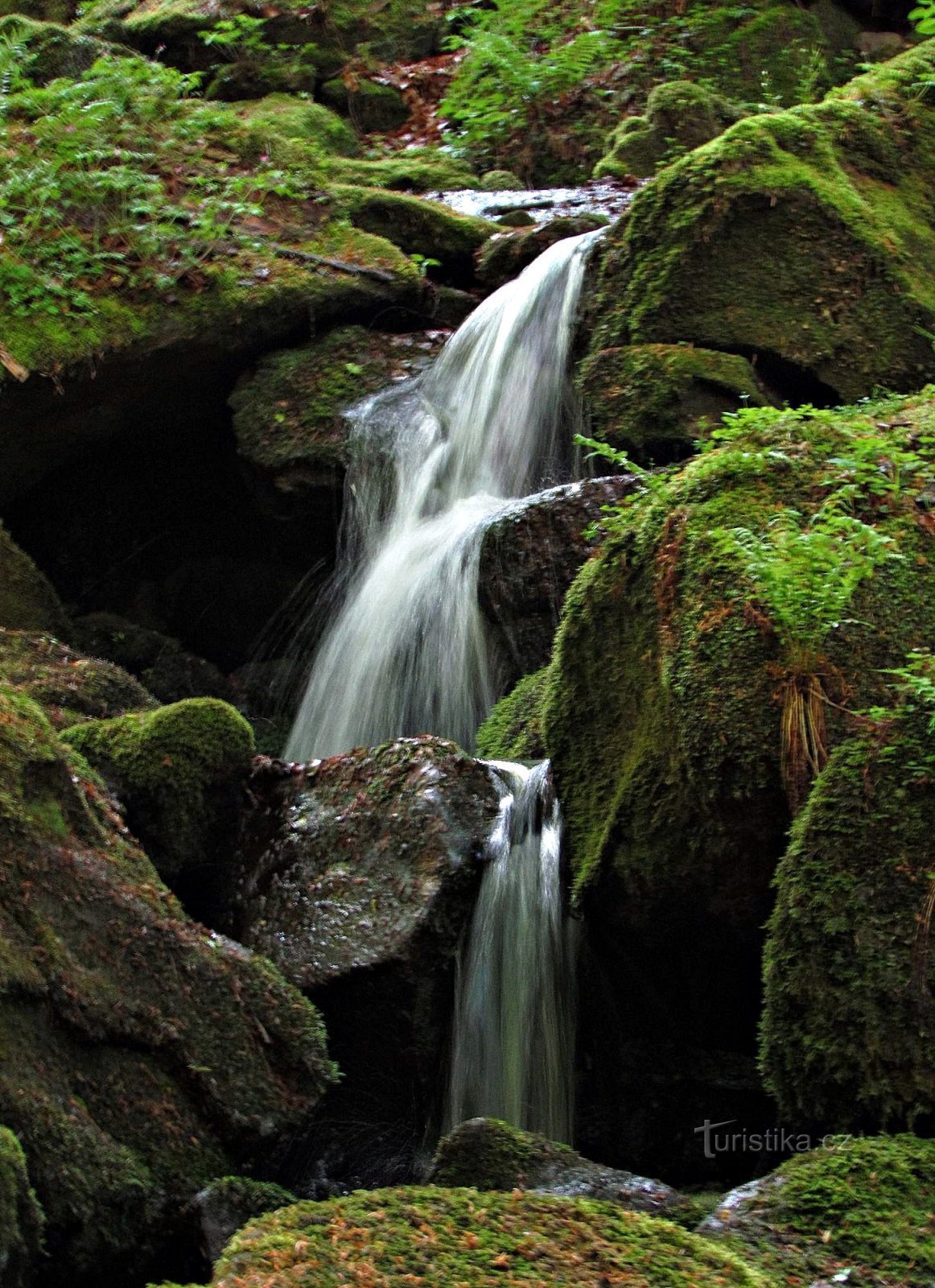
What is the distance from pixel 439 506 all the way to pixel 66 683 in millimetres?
2375

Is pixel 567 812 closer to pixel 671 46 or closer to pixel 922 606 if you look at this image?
pixel 922 606

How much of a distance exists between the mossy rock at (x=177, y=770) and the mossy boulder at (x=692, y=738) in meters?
1.28

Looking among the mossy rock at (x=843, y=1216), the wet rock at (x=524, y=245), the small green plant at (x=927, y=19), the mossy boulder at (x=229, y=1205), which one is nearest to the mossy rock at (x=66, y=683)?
the mossy boulder at (x=229, y=1205)

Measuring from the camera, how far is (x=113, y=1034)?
375 centimetres

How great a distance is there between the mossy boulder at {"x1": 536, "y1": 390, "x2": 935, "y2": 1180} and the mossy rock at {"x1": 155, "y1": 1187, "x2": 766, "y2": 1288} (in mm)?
1058

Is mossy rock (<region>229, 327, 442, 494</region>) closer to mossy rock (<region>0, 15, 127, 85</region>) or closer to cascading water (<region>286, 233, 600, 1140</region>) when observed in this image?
cascading water (<region>286, 233, 600, 1140</region>)

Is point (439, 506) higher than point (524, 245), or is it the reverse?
point (524, 245)

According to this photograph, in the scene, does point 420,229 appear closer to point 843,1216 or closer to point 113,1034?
point 113,1034

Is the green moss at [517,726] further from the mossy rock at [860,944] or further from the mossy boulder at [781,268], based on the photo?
the mossy boulder at [781,268]

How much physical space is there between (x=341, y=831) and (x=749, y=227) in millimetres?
4213

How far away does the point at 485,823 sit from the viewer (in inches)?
191

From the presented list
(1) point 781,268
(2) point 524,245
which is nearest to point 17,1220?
(1) point 781,268

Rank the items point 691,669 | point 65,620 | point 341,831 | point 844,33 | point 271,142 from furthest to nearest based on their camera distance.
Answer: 1. point 844,33
2. point 271,142
3. point 65,620
4. point 341,831
5. point 691,669

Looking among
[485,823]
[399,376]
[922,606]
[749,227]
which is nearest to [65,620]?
[399,376]
